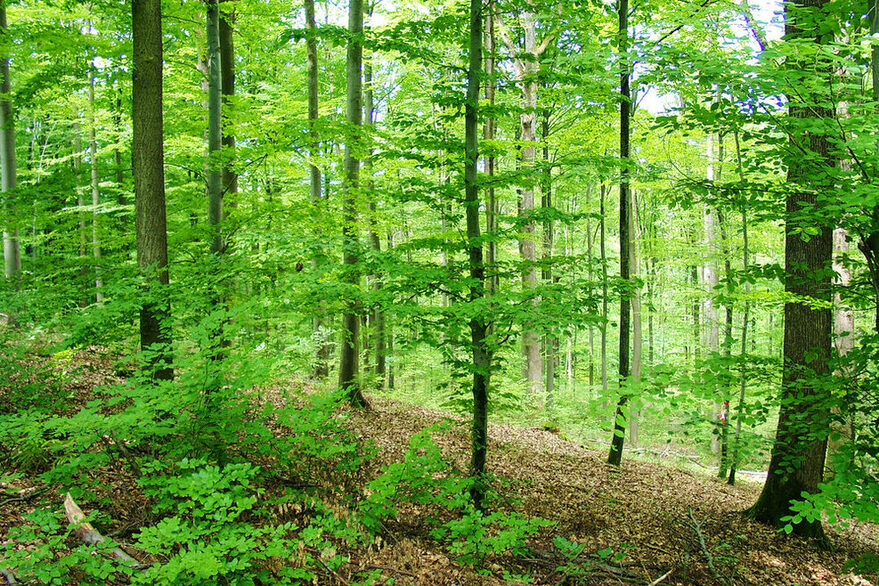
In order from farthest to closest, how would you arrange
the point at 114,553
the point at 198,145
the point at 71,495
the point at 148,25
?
1. the point at 198,145
2. the point at 148,25
3. the point at 71,495
4. the point at 114,553

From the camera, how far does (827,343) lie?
6332 mm

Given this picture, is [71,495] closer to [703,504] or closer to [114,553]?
[114,553]

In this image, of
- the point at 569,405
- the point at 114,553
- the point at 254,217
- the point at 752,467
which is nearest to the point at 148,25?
the point at 254,217

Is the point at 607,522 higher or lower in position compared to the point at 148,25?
lower

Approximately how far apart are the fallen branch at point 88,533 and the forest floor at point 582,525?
1.15ft

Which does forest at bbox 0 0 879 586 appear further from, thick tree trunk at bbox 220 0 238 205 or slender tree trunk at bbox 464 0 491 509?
thick tree trunk at bbox 220 0 238 205

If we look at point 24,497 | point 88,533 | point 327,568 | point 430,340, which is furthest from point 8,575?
point 430,340

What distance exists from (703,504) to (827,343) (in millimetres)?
3188

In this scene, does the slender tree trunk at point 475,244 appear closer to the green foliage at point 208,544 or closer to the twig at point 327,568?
the twig at point 327,568

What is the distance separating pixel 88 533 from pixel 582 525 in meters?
5.17

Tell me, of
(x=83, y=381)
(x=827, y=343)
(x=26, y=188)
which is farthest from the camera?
(x=83, y=381)

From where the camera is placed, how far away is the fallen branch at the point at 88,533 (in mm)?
3055

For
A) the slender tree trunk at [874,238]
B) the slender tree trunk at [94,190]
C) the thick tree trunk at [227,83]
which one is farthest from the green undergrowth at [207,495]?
the thick tree trunk at [227,83]

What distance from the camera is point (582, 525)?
5941mm
